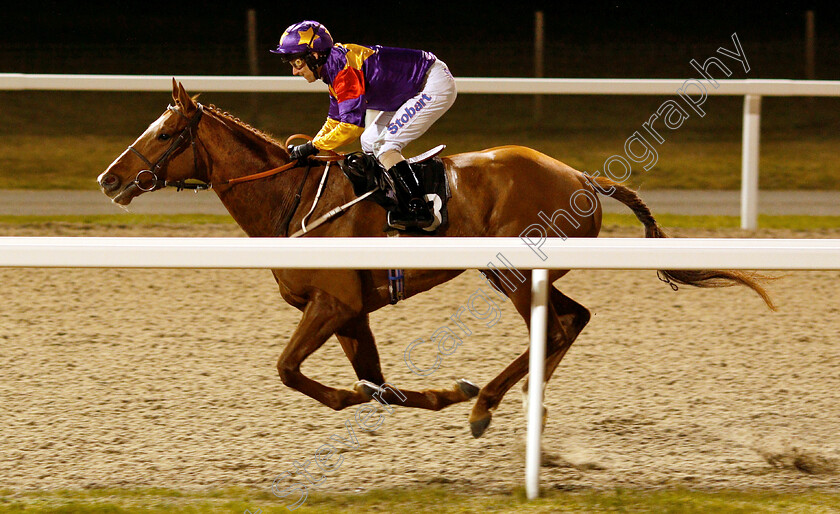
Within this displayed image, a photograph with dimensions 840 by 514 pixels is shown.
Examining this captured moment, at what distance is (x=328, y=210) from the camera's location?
3.84m

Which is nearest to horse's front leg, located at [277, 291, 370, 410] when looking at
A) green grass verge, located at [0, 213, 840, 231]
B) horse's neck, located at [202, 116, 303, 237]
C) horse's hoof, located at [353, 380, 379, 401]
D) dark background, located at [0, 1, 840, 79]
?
horse's hoof, located at [353, 380, 379, 401]

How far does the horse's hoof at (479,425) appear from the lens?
3.48 m

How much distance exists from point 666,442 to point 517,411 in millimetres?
637

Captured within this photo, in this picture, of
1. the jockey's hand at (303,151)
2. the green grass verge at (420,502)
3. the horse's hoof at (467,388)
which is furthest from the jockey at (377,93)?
the green grass verge at (420,502)

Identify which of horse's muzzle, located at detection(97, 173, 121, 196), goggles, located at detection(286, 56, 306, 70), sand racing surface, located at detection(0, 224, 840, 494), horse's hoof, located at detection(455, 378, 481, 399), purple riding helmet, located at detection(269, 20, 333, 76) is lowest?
sand racing surface, located at detection(0, 224, 840, 494)

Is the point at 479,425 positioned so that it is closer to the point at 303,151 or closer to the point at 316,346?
the point at 316,346

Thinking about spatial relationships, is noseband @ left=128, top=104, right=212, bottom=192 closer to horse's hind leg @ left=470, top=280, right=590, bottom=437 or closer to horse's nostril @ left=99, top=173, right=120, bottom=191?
horse's nostril @ left=99, top=173, right=120, bottom=191

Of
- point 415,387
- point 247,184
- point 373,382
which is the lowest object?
point 415,387

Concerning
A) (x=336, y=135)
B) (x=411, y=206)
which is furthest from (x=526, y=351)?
(x=336, y=135)

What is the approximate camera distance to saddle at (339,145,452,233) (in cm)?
380

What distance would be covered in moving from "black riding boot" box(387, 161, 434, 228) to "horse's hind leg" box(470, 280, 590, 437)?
43cm

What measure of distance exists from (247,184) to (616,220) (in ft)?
16.2

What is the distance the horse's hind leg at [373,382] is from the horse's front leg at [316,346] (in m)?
0.09

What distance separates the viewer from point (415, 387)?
4.20 meters
